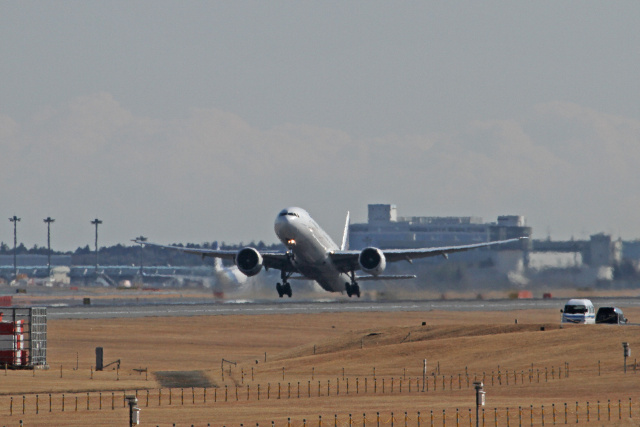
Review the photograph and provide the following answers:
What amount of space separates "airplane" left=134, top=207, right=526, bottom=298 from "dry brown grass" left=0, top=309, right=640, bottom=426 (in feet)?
11.7

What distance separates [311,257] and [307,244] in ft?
7.28

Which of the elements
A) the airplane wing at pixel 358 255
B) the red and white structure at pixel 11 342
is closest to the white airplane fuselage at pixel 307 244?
the airplane wing at pixel 358 255

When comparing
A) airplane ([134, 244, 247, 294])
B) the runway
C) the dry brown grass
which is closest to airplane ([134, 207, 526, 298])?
the dry brown grass

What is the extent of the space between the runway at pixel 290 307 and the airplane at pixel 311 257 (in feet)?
24.3

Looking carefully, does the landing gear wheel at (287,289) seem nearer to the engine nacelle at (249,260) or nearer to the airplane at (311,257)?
the airplane at (311,257)

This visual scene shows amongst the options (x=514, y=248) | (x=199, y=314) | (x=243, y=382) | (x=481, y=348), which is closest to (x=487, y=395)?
(x=243, y=382)

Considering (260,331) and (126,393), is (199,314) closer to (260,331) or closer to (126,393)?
(260,331)

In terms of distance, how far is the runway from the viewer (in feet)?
299

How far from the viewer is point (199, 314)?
3580 inches

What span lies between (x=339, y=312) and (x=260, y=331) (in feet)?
50.4

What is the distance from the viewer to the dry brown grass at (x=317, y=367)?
38406mm

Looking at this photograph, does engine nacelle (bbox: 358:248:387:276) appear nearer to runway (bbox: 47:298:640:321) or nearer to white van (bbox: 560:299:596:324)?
white van (bbox: 560:299:596:324)

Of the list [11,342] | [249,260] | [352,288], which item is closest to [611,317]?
[352,288]

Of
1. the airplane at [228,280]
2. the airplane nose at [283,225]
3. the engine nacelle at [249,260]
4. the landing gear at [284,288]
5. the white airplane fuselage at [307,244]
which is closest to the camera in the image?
the airplane nose at [283,225]
